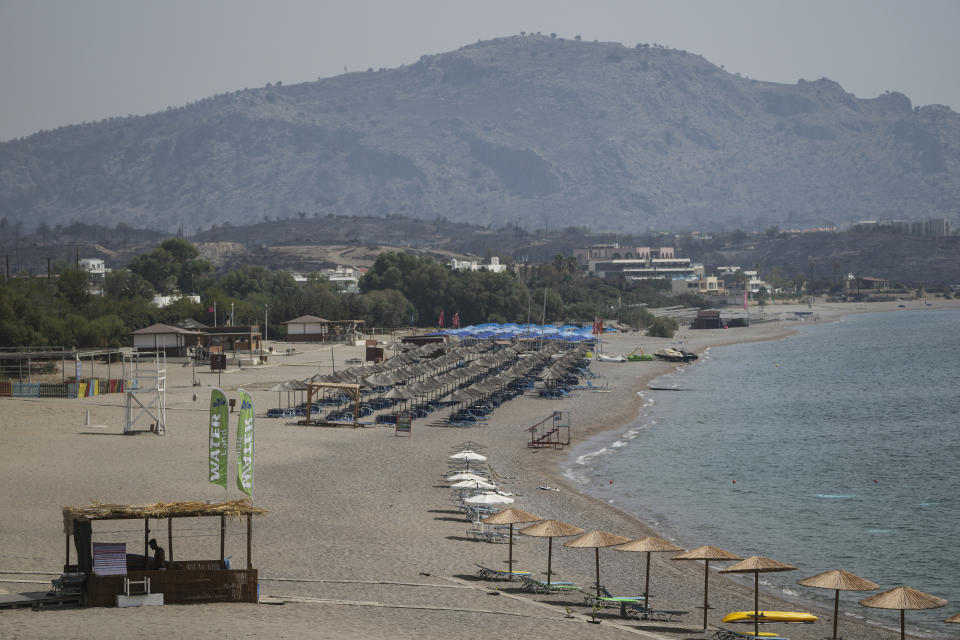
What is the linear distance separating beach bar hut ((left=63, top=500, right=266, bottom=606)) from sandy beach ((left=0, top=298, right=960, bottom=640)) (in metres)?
0.28

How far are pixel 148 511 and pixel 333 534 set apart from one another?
22.6ft

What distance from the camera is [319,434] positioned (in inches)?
1538

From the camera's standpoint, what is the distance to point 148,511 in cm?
1766

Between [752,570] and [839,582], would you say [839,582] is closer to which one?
[839,582]

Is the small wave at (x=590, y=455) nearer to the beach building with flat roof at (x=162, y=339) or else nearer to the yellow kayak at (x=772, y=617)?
the yellow kayak at (x=772, y=617)

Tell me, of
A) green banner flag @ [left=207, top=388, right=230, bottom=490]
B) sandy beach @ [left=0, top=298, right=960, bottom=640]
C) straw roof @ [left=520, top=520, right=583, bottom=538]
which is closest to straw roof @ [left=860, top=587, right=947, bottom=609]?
sandy beach @ [left=0, top=298, right=960, bottom=640]

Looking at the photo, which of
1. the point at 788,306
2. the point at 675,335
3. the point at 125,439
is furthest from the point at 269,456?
the point at 788,306

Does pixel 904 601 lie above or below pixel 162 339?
below

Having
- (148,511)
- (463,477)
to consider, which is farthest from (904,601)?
(463,477)

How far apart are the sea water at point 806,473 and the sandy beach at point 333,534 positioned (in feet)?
3.90

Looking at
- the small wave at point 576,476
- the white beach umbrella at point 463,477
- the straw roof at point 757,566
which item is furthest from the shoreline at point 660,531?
the white beach umbrella at point 463,477

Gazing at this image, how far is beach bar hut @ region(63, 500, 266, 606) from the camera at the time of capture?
17219mm

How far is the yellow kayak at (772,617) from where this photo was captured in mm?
19391

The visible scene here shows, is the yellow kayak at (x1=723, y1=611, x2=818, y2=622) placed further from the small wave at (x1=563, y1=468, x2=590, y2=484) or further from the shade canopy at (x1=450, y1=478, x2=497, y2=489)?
the small wave at (x1=563, y1=468, x2=590, y2=484)
